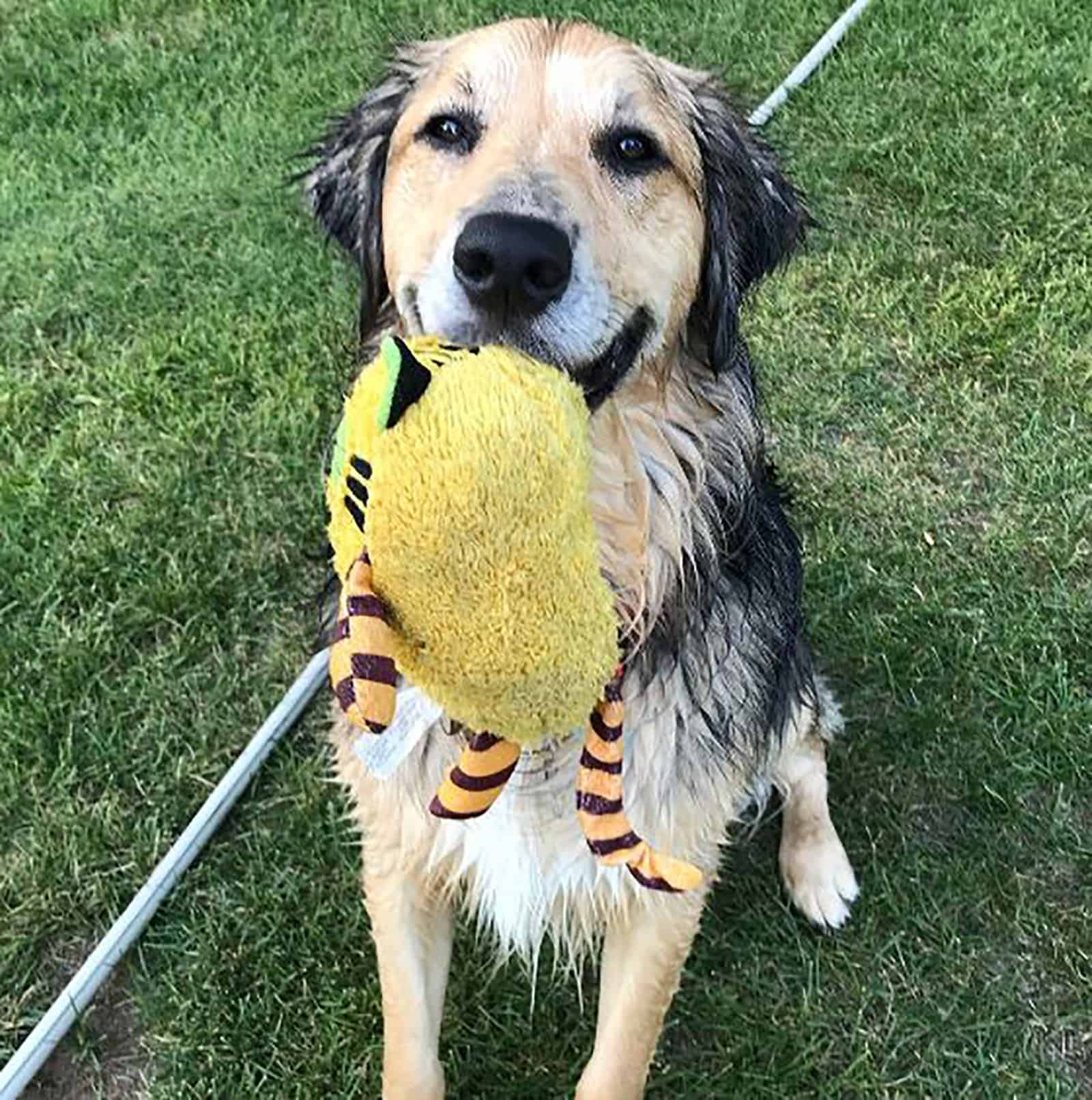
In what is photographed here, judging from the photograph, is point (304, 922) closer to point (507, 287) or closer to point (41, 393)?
point (507, 287)

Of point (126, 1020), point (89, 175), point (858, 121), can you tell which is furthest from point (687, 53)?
point (126, 1020)

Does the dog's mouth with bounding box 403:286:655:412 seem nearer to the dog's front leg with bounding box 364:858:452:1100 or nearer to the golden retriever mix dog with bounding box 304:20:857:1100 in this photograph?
the golden retriever mix dog with bounding box 304:20:857:1100

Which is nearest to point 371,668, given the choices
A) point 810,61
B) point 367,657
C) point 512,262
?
point 367,657

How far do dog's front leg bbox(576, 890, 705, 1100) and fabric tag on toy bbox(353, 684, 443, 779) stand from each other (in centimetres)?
59

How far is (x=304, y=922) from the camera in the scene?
3.05 metres

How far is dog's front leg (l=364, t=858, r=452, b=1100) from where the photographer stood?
8.59ft

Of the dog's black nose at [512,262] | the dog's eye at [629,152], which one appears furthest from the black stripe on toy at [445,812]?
the dog's eye at [629,152]

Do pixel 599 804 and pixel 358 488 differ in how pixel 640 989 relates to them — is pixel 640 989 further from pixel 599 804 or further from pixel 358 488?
pixel 358 488

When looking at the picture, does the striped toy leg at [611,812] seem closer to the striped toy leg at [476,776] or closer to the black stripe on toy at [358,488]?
the striped toy leg at [476,776]

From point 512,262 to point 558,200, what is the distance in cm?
18

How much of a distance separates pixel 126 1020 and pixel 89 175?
11.1ft

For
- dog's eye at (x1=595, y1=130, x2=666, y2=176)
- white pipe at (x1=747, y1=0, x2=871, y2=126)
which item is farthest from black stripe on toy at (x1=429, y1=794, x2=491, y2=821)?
white pipe at (x1=747, y1=0, x2=871, y2=126)

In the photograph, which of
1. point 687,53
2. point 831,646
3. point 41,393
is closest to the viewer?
point 831,646

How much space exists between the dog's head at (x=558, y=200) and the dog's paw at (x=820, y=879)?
1.29 meters
